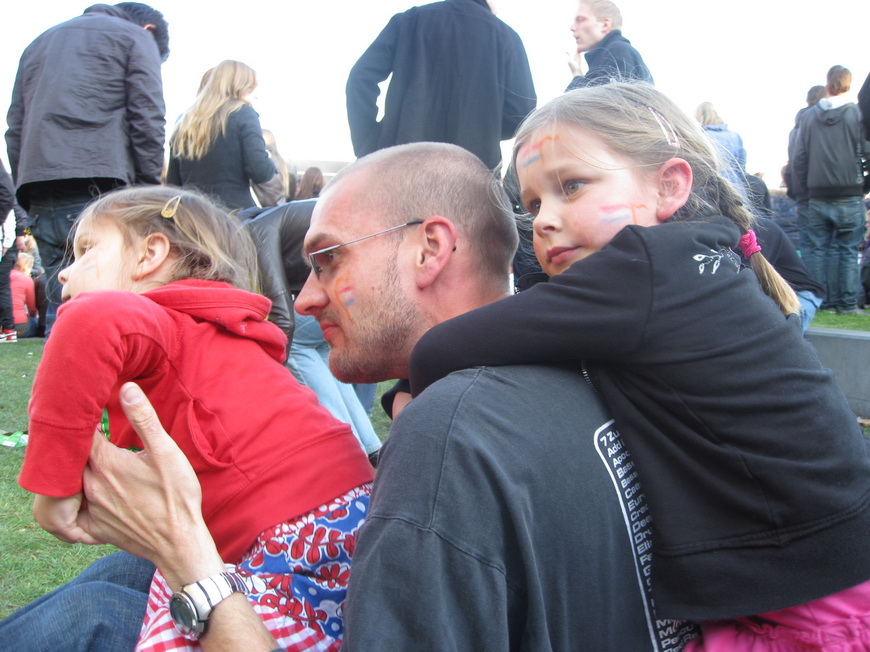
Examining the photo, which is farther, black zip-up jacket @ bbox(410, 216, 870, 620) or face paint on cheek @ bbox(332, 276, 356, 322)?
face paint on cheek @ bbox(332, 276, 356, 322)

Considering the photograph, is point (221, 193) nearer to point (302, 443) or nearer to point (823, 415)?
point (302, 443)

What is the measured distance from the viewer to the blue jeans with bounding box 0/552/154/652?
4.92ft

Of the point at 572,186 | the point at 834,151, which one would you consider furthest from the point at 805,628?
the point at 834,151

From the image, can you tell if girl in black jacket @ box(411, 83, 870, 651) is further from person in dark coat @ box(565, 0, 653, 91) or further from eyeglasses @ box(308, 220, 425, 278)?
person in dark coat @ box(565, 0, 653, 91)

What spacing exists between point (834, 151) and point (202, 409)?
8489 millimetres

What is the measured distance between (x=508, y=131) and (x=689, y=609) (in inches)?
144

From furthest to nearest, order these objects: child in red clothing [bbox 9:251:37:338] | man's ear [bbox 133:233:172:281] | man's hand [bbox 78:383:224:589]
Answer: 1. child in red clothing [bbox 9:251:37:338]
2. man's ear [bbox 133:233:172:281]
3. man's hand [bbox 78:383:224:589]

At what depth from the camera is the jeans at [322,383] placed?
4109 millimetres

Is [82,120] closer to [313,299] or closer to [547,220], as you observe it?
[313,299]

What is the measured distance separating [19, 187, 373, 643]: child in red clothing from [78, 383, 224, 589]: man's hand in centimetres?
5

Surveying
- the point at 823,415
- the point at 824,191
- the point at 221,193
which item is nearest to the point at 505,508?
the point at 823,415

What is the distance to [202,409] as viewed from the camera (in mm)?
1649

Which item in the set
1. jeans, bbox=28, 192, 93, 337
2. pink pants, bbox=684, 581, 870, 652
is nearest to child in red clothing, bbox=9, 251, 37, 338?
jeans, bbox=28, 192, 93, 337

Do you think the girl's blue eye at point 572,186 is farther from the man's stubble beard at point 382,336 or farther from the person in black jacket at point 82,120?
the person in black jacket at point 82,120
